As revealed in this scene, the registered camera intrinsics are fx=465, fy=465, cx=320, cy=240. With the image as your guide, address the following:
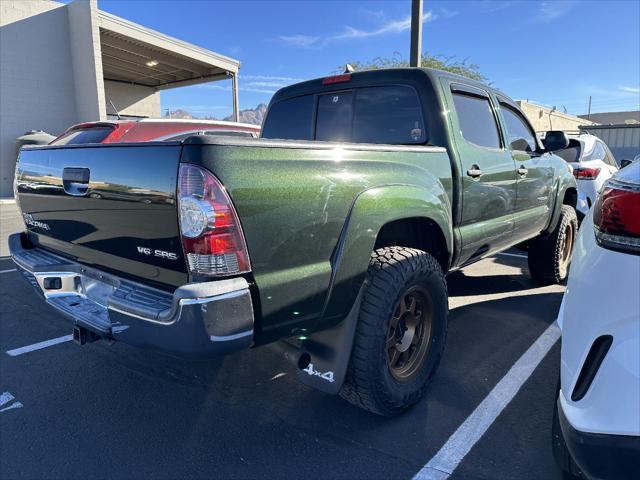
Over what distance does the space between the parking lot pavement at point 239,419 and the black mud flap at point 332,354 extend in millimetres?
385

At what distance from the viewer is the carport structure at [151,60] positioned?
14.6 m

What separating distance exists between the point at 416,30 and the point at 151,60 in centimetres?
1244

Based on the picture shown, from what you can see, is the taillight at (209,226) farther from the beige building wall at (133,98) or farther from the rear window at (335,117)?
the beige building wall at (133,98)

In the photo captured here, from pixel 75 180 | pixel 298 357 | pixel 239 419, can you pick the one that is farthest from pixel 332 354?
pixel 75 180

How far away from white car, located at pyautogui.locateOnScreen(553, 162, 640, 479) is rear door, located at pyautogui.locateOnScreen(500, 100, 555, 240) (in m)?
2.47

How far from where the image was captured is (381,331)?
2.44m

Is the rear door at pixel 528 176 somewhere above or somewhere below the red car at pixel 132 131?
below

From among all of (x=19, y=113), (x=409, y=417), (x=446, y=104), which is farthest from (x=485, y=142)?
(x=19, y=113)

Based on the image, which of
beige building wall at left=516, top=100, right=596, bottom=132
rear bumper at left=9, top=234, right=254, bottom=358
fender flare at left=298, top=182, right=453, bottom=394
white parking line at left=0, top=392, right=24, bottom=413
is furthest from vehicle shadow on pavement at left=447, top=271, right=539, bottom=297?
beige building wall at left=516, top=100, right=596, bottom=132

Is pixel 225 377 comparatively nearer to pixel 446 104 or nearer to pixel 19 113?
pixel 446 104

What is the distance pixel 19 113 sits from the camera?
43.5ft

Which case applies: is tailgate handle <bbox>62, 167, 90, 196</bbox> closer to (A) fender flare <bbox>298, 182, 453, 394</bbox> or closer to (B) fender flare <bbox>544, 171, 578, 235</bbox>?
(A) fender flare <bbox>298, 182, 453, 394</bbox>

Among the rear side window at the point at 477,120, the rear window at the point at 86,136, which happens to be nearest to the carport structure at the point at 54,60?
the rear window at the point at 86,136

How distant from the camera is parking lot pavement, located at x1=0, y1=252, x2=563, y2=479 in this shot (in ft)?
7.63
